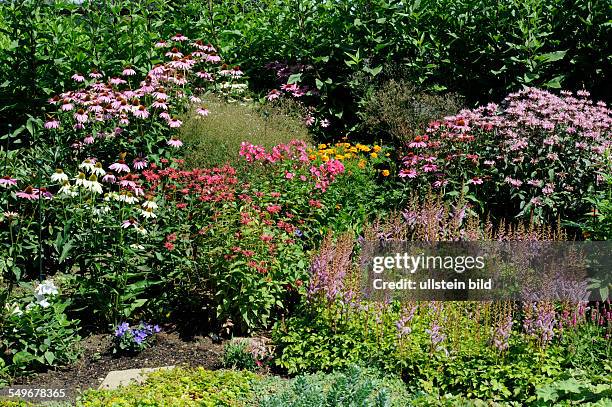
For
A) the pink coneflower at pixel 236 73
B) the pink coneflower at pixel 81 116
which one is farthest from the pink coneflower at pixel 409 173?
the pink coneflower at pixel 236 73

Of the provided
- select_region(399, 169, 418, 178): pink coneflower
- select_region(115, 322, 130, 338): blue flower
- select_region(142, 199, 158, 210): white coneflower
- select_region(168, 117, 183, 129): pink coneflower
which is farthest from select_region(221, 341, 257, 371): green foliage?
select_region(168, 117, 183, 129): pink coneflower

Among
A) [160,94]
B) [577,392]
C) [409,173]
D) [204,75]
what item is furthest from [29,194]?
[577,392]

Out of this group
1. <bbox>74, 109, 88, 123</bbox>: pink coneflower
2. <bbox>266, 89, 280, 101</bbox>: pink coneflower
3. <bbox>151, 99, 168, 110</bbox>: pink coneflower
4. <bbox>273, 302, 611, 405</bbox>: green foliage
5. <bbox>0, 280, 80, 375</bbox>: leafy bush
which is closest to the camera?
<bbox>273, 302, 611, 405</bbox>: green foliage

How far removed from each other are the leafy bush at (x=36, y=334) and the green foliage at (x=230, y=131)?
2.33 metres

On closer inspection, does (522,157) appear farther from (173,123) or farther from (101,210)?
(101,210)

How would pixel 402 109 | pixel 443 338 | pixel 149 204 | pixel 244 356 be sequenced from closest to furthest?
pixel 443 338, pixel 244 356, pixel 149 204, pixel 402 109

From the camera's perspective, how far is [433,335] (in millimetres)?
4219

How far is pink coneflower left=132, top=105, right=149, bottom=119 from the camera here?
19.6 ft

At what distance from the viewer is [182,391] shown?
404cm

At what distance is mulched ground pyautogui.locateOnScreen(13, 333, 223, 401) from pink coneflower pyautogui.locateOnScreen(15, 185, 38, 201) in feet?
3.37

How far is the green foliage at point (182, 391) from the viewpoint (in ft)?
12.8

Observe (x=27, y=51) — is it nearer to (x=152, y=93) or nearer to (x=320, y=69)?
(x=152, y=93)

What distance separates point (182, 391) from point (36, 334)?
3.56 ft

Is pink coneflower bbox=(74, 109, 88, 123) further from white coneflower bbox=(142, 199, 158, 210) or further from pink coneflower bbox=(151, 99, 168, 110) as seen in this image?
white coneflower bbox=(142, 199, 158, 210)
